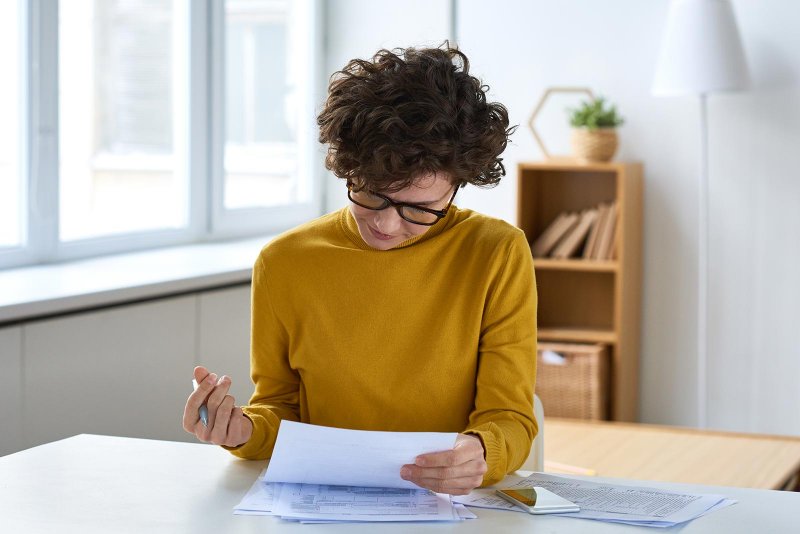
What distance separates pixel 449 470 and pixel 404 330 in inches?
13.9

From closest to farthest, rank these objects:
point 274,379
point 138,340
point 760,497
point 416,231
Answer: point 760,497, point 416,231, point 274,379, point 138,340

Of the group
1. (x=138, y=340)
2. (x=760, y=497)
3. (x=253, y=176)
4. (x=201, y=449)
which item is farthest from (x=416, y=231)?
(x=253, y=176)

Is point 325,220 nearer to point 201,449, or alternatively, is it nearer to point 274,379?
point 274,379

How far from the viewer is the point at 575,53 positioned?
449 cm

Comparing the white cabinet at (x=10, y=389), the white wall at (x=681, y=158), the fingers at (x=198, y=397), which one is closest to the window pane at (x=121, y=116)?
the white cabinet at (x=10, y=389)

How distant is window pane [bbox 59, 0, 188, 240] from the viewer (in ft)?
10.5

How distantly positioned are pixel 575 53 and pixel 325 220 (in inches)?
114

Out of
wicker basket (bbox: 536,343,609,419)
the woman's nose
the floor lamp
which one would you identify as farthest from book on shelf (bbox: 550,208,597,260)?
the woman's nose

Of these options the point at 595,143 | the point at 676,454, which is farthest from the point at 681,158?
the point at 676,454

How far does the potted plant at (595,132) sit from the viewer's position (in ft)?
13.9

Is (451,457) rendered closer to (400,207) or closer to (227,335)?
(400,207)

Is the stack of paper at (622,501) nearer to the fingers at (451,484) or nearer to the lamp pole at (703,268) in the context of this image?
the fingers at (451,484)

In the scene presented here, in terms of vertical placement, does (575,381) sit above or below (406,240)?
below

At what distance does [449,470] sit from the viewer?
142 centimetres
